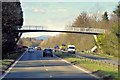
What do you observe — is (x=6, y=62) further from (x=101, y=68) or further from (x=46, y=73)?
(x=46, y=73)

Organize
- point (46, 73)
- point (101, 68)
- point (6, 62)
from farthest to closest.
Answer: point (6, 62), point (101, 68), point (46, 73)

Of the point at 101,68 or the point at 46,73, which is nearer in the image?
the point at 46,73

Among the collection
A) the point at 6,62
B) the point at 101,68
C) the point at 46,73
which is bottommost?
the point at 46,73

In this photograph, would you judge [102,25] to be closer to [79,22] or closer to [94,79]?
[79,22]

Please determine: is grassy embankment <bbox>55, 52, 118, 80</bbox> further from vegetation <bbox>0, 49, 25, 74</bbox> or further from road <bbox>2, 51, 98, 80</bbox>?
vegetation <bbox>0, 49, 25, 74</bbox>

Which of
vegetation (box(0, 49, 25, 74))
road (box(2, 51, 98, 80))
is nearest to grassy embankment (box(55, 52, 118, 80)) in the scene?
road (box(2, 51, 98, 80))

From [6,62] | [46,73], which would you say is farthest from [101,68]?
[6,62]

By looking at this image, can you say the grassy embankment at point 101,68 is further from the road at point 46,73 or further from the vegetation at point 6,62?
the vegetation at point 6,62

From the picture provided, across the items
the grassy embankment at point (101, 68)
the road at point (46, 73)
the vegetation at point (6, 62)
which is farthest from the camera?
the vegetation at point (6, 62)

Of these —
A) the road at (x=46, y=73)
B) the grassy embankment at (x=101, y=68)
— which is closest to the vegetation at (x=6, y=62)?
the road at (x=46, y=73)

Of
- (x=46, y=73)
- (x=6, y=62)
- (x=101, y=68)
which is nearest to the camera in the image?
(x=46, y=73)

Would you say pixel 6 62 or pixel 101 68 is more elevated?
pixel 6 62

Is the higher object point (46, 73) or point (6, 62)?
point (6, 62)

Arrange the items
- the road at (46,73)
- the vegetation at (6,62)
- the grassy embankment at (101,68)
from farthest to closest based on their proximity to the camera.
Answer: the vegetation at (6,62) → the grassy embankment at (101,68) → the road at (46,73)
